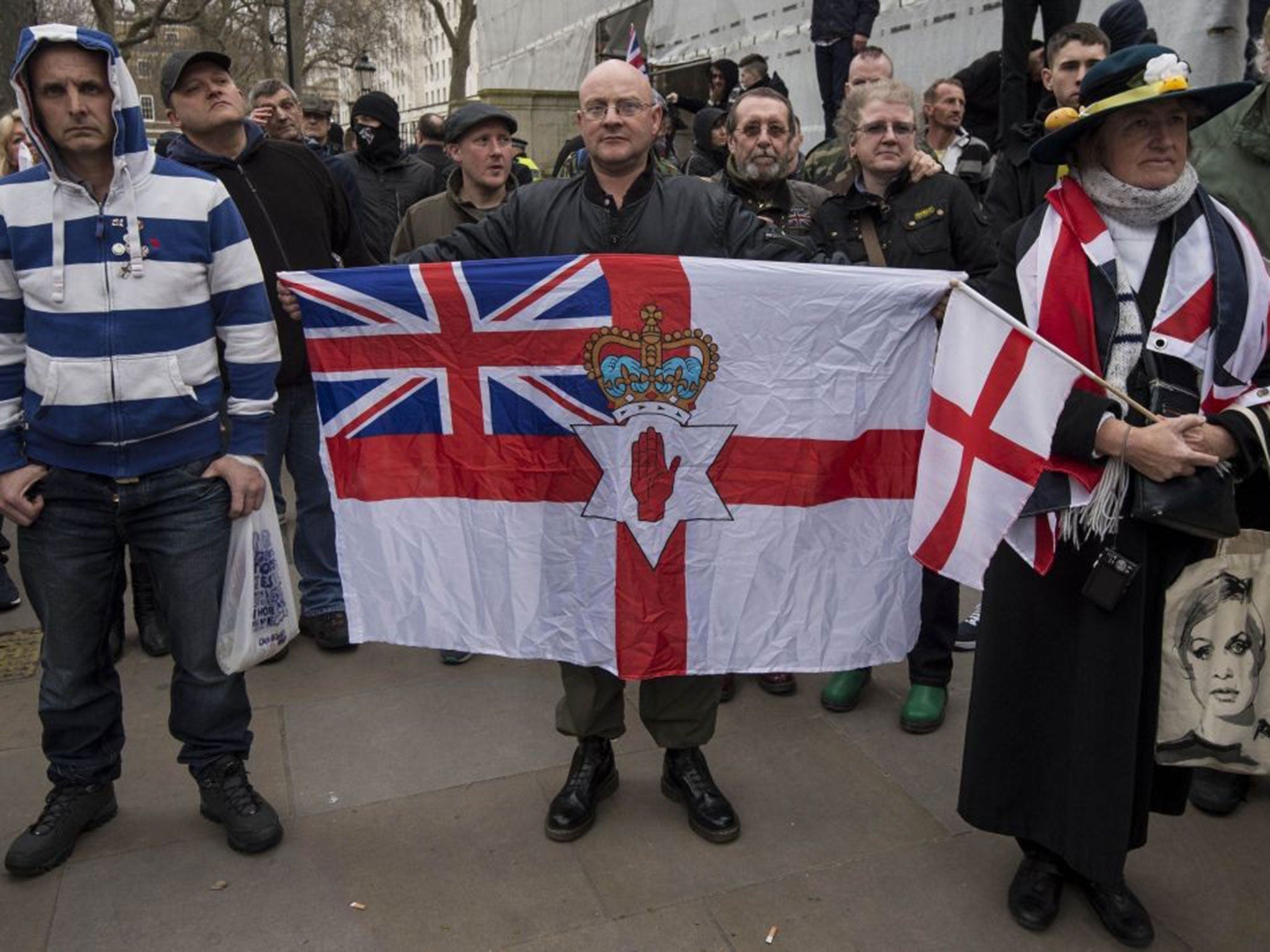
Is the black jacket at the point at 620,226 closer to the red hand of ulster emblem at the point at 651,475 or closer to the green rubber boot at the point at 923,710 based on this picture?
the red hand of ulster emblem at the point at 651,475

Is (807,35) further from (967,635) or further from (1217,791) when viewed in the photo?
(1217,791)

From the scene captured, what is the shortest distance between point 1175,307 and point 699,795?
1857 mm

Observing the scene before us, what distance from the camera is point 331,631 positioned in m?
4.64

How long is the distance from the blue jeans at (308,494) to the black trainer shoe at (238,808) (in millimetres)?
1337

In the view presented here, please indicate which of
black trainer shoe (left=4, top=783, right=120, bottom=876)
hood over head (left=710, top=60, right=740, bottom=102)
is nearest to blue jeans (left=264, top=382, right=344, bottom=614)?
black trainer shoe (left=4, top=783, right=120, bottom=876)

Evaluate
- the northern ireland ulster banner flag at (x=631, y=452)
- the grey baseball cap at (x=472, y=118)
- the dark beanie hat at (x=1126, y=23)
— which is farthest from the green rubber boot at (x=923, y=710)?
the dark beanie hat at (x=1126, y=23)

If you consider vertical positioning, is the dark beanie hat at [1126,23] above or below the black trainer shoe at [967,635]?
above

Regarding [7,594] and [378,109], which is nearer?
[7,594]

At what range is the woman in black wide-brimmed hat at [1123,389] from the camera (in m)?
2.54

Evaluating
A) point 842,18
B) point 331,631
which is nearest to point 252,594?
point 331,631

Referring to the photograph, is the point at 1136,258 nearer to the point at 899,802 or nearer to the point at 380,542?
the point at 899,802

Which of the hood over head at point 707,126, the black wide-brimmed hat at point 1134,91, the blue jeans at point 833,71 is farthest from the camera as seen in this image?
the blue jeans at point 833,71

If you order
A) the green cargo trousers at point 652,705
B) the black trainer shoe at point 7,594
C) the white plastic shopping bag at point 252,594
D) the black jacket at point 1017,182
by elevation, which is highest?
the black jacket at point 1017,182

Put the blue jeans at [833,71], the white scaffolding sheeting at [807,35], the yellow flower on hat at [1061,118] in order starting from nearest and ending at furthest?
the yellow flower on hat at [1061,118] < the white scaffolding sheeting at [807,35] < the blue jeans at [833,71]
